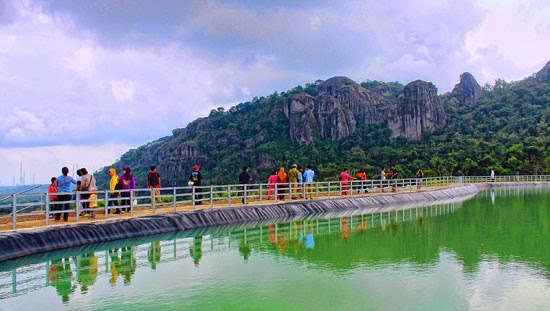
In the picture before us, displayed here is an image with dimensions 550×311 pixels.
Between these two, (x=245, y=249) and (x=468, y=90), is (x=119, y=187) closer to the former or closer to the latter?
(x=245, y=249)

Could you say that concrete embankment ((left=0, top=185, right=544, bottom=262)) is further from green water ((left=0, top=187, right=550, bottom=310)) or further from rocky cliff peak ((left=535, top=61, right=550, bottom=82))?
rocky cliff peak ((left=535, top=61, right=550, bottom=82))

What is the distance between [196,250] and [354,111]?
14882 centimetres

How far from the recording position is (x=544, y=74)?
533 feet

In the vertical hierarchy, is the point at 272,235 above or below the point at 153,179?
below

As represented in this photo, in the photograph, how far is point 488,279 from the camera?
10.1 meters

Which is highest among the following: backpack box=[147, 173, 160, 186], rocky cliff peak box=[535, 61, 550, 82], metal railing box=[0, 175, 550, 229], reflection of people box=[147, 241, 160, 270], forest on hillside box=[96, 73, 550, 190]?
rocky cliff peak box=[535, 61, 550, 82]

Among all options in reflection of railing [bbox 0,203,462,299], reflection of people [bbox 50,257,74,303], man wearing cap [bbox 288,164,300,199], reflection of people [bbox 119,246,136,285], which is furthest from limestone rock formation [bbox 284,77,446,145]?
reflection of people [bbox 50,257,74,303]

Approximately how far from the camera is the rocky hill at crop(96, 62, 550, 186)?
86.2 meters

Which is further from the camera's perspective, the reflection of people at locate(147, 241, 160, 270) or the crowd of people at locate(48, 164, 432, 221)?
the crowd of people at locate(48, 164, 432, 221)

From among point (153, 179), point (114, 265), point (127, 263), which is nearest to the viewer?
point (114, 265)

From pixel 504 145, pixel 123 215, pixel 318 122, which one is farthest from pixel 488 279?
pixel 318 122

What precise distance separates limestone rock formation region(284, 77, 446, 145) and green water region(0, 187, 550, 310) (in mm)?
118593

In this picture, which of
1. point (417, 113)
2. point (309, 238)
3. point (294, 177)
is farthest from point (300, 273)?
point (417, 113)

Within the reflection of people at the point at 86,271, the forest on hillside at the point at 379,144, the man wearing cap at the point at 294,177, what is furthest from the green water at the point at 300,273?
the forest on hillside at the point at 379,144
